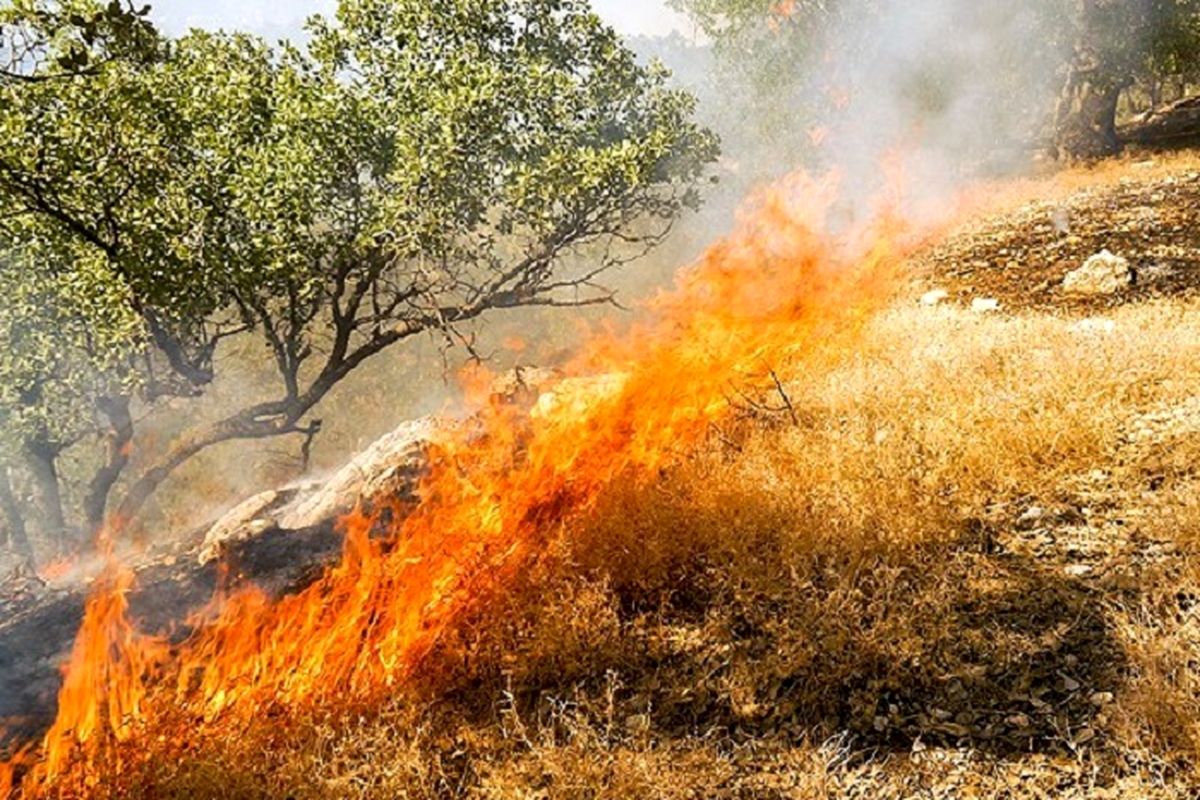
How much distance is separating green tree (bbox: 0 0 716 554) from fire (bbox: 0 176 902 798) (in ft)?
7.84

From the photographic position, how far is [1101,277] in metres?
11.4

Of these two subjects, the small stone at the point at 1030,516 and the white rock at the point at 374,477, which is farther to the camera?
the white rock at the point at 374,477

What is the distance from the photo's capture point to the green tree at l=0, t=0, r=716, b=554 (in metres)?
7.59

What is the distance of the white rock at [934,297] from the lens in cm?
1296

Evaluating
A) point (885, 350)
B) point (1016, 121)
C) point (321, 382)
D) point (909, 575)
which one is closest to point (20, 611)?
point (321, 382)

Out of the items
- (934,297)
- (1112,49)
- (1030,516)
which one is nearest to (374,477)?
(1030,516)

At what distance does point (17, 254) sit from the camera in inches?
377

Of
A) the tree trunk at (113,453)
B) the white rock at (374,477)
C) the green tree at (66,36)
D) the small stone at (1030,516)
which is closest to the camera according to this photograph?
the green tree at (66,36)

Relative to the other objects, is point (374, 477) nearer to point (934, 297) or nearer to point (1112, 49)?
point (934, 297)

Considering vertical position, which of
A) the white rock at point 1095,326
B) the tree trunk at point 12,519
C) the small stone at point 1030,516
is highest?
the tree trunk at point 12,519

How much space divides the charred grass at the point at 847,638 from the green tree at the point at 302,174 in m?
4.73

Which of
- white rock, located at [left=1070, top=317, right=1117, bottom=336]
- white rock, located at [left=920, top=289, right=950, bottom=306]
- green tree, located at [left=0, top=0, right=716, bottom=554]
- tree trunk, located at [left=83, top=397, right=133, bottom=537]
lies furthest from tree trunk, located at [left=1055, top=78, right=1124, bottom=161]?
tree trunk, located at [left=83, top=397, right=133, bottom=537]

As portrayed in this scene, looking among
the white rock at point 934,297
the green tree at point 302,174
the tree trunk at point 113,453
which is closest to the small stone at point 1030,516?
the green tree at point 302,174

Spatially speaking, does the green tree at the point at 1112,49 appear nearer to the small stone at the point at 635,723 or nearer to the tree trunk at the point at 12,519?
the small stone at the point at 635,723
